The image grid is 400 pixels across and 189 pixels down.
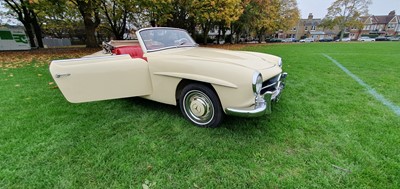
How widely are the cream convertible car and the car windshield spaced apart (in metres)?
0.10

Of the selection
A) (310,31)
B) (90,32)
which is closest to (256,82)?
(90,32)

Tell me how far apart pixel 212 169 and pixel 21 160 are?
198 cm

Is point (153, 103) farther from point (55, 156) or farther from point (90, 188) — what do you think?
point (90, 188)

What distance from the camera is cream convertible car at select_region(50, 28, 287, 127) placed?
2.24 metres

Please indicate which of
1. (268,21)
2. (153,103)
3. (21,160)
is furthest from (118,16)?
(268,21)

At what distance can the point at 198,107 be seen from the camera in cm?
262

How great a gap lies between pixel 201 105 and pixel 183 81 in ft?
1.39

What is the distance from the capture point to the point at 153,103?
3518mm

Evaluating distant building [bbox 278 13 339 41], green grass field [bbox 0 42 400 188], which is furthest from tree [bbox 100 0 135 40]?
distant building [bbox 278 13 339 41]

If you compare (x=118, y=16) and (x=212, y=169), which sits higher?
(x=118, y=16)

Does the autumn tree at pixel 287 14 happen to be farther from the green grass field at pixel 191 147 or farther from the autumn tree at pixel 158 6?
the green grass field at pixel 191 147

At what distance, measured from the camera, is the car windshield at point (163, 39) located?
311cm

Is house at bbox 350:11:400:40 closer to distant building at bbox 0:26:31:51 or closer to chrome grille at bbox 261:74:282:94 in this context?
chrome grille at bbox 261:74:282:94

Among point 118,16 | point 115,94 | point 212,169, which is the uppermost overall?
point 118,16
